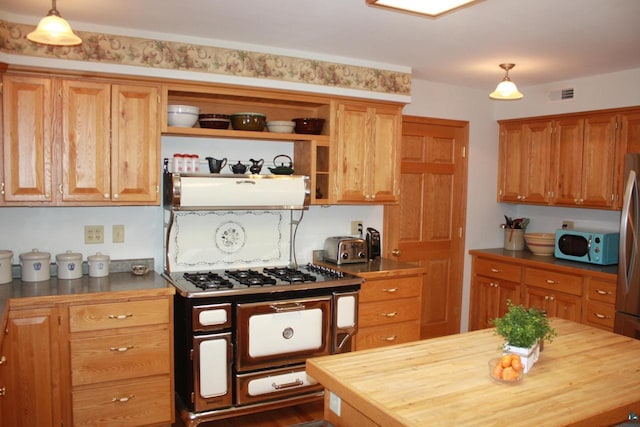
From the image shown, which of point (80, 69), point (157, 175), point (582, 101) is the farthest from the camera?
point (582, 101)

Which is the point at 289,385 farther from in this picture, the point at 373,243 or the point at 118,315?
the point at 373,243

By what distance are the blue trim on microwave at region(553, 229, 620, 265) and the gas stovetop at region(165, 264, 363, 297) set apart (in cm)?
200

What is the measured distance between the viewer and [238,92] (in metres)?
3.51

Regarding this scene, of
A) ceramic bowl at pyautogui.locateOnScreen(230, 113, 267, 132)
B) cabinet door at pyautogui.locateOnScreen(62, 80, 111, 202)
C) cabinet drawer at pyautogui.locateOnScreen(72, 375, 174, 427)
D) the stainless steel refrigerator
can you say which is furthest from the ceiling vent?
cabinet drawer at pyautogui.locateOnScreen(72, 375, 174, 427)

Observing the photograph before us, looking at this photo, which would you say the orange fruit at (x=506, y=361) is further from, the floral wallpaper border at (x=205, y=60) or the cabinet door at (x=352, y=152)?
the floral wallpaper border at (x=205, y=60)

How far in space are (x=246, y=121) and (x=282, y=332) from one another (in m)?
1.39

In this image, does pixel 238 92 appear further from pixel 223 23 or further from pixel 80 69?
pixel 80 69

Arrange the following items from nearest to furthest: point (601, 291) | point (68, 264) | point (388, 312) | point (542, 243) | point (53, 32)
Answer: point (53, 32)
point (68, 264)
point (388, 312)
point (601, 291)
point (542, 243)

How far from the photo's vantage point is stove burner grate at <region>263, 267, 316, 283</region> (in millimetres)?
3475

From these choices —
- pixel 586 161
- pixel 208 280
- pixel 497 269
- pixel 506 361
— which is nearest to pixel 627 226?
pixel 586 161

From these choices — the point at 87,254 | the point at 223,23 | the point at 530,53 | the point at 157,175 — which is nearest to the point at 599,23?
the point at 530,53

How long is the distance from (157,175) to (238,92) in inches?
29.5

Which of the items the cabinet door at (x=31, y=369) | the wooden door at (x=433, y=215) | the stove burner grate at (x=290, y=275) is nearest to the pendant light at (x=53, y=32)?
the cabinet door at (x=31, y=369)

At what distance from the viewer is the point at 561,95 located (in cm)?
457
